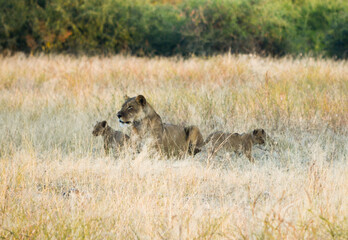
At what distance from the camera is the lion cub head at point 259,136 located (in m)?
6.59

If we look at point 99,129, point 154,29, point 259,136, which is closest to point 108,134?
point 99,129

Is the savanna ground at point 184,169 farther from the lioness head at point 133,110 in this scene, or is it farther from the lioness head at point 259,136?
the lioness head at point 133,110

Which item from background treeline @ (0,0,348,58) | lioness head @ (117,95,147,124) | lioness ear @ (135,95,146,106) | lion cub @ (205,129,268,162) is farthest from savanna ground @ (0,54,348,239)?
background treeline @ (0,0,348,58)

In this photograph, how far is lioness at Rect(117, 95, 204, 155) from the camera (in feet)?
→ 19.8

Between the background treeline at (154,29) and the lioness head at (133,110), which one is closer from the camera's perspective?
the lioness head at (133,110)

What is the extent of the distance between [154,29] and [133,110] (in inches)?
803

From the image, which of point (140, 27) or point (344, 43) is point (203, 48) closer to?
point (140, 27)

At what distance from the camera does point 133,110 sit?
6039mm

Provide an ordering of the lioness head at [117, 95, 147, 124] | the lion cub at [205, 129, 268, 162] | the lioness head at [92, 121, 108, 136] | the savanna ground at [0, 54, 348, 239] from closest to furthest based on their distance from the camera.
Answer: the savanna ground at [0, 54, 348, 239]
the lioness head at [117, 95, 147, 124]
the lion cub at [205, 129, 268, 162]
the lioness head at [92, 121, 108, 136]

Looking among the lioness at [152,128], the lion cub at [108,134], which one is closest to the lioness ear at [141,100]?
the lioness at [152,128]

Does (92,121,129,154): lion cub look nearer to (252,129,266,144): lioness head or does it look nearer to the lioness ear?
the lioness ear

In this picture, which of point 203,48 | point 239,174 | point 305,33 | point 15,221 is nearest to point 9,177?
point 15,221

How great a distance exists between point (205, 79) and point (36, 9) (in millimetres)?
14441

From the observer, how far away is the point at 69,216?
3.62 metres
